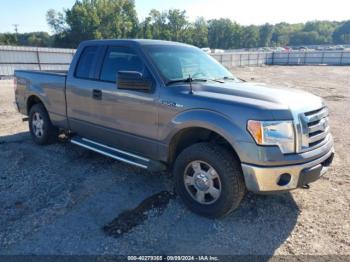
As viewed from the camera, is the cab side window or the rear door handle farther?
the rear door handle

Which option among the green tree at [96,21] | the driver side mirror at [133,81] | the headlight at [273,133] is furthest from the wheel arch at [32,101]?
the green tree at [96,21]

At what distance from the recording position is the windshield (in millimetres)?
3999

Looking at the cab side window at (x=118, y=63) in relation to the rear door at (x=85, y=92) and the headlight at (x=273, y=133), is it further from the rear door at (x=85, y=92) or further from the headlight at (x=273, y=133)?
the headlight at (x=273, y=133)

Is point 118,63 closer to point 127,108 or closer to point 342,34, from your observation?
point 127,108

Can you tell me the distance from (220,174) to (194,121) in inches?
24.7

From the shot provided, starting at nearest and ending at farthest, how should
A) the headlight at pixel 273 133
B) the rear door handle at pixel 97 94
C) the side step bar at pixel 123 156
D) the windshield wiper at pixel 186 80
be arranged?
the headlight at pixel 273 133, the windshield wiper at pixel 186 80, the side step bar at pixel 123 156, the rear door handle at pixel 97 94

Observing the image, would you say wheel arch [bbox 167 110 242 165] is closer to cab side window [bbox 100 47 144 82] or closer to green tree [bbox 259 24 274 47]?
cab side window [bbox 100 47 144 82]

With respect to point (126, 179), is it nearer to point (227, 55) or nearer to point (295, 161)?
point (295, 161)

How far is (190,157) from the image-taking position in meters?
3.57

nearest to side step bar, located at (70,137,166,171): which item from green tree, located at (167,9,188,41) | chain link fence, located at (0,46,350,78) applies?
chain link fence, located at (0,46,350,78)

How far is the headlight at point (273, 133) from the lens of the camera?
3.04 metres

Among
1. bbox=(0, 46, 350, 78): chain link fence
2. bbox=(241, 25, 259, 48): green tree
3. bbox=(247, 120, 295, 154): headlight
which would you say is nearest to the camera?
bbox=(247, 120, 295, 154): headlight

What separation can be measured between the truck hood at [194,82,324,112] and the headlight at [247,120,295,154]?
8.0 inches

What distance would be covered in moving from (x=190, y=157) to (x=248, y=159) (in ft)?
2.32
